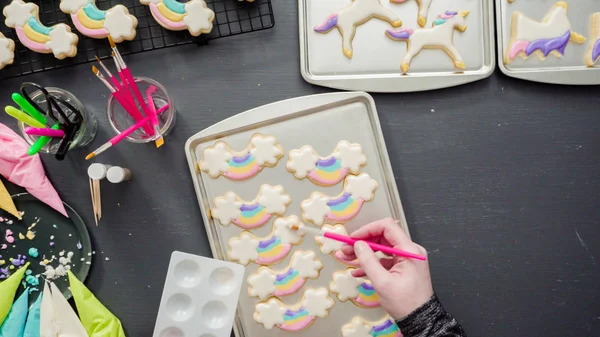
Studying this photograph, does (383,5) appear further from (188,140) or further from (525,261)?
(525,261)

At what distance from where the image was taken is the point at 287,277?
1.06 meters

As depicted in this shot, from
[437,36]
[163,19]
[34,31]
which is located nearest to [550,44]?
[437,36]

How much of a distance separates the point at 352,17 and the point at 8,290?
92cm

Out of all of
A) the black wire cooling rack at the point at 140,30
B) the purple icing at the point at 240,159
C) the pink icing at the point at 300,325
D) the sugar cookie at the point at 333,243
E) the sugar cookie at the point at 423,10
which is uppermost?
the black wire cooling rack at the point at 140,30

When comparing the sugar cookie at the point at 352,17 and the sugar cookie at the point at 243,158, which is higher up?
the sugar cookie at the point at 352,17

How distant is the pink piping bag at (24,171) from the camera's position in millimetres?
1063

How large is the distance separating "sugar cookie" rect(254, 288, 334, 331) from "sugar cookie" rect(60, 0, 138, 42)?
2.09 feet

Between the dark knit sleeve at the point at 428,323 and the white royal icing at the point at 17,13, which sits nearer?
the dark knit sleeve at the point at 428,323

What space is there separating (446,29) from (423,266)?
1.63 ft

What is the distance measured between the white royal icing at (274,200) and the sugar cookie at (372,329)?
278 mm

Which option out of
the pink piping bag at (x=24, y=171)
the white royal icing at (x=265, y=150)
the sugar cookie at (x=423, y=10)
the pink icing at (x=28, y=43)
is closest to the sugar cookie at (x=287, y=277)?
the white royal icing at (x=265, y=150)

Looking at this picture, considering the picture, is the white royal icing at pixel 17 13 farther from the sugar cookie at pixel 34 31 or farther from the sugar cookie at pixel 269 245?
the sugar cookie at pixel 269 245

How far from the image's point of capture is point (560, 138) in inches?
42.9

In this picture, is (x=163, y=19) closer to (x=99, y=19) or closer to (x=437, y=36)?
(x=99, y=19)
